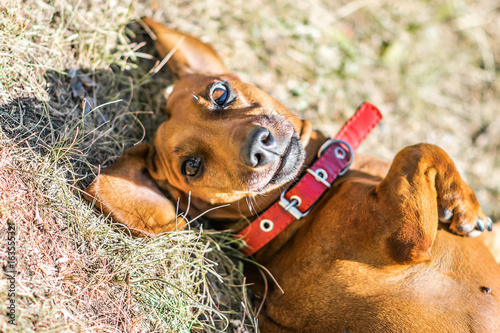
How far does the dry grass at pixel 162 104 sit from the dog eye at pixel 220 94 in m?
0.74

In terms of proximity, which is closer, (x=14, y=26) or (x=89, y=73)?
(x=14, y=26)

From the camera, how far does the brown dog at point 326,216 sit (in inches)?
90.6

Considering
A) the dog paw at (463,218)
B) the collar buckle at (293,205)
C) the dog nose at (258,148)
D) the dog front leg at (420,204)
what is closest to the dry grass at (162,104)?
the collar buckle at (293,205)

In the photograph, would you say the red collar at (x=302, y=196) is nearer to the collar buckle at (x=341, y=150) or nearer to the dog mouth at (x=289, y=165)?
the collar buckle at (x=341, y=150)

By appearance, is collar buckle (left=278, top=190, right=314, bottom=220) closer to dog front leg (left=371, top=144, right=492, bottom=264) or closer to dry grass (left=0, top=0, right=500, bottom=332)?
dog front leg (left=371, top=144, right=492, bottom=264)

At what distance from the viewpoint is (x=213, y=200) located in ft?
8.89

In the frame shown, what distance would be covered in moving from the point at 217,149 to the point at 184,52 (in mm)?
1322

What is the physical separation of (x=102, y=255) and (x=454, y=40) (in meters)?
4.98

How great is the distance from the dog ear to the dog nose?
129cm

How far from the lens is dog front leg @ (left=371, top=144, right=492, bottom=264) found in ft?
7.48

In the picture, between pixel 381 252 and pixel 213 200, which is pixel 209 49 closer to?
pixel 213 200

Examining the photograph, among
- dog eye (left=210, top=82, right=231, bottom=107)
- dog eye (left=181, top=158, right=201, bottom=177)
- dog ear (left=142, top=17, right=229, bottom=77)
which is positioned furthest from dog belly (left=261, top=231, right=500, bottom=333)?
dog ear (left=142, top=17, right=229, bottom=77)

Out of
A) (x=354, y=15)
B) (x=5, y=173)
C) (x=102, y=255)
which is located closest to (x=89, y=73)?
(x=5, y=173)

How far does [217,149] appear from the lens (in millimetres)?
2500
